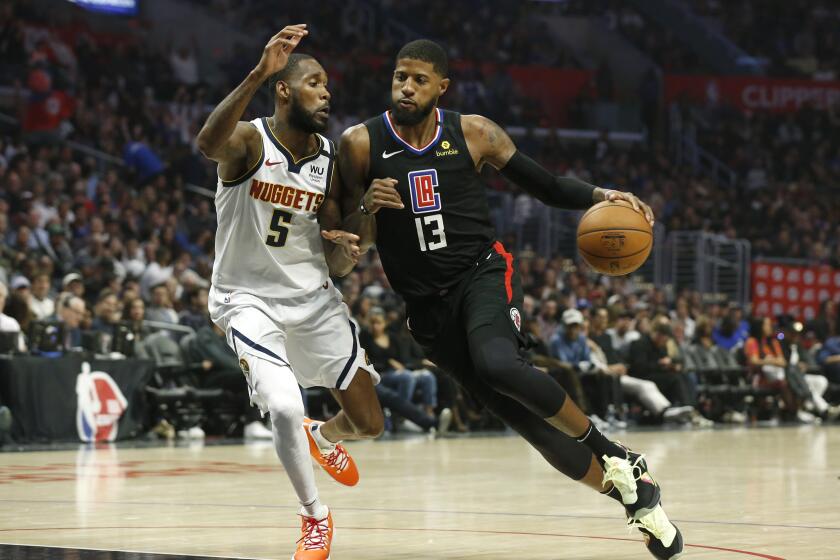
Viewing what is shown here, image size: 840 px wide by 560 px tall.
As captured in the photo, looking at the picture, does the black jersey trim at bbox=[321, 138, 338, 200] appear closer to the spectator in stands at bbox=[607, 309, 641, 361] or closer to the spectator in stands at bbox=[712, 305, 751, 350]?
the spectator in stands at bbox=[607, 309, 641, 361]

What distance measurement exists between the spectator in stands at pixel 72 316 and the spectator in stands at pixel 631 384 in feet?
21.3

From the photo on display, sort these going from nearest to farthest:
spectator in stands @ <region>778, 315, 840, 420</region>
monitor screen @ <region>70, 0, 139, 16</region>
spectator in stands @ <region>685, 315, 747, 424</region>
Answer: spectator in stands @ <region>685, 315, 747, 424</region>
spectator in stands @ <region>778, 315, 840, 420</region>
monitor screen @ <region>70, 0, 139, 16</region>

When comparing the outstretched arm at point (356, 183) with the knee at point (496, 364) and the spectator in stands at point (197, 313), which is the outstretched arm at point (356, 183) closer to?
the knee at point (496, 364)

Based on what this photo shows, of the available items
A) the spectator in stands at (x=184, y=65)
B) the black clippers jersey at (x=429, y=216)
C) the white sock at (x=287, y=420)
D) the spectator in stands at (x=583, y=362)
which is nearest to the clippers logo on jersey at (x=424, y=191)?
the black clippers jersey at (x=429, y=216)

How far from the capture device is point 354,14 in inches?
1147

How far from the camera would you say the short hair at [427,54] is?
6023 millimetres

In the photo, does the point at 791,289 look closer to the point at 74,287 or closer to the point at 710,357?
the point at 710,357

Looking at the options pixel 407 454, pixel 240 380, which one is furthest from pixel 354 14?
pixel 407 454

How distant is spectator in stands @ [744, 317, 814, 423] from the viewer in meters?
19.3

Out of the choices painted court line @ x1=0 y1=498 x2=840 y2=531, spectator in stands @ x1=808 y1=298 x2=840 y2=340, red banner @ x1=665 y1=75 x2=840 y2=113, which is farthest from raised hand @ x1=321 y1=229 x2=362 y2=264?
red banner @ x1=665 y1=75 x2=840 y2=113

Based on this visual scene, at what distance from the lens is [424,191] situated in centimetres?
597

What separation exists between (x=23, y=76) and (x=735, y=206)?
1379 cm

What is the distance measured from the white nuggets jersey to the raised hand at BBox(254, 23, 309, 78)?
0.50 m

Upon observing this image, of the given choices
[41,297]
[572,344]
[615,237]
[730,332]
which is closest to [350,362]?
[615,237]
